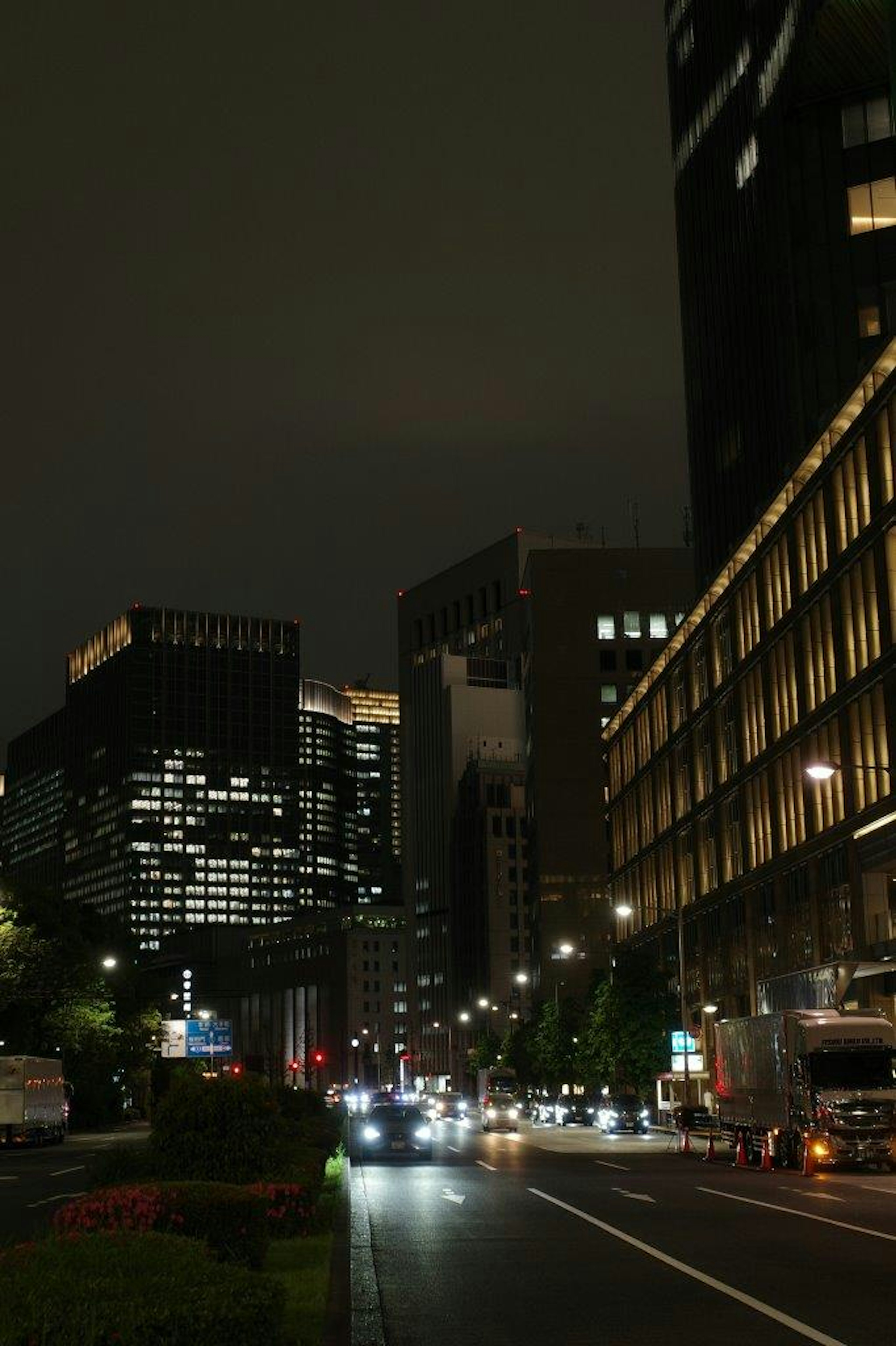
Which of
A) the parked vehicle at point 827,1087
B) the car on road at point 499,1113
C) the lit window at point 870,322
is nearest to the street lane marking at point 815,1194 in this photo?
the parked vehicle at point 827,1087

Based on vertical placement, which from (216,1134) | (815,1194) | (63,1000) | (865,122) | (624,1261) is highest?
(865,122)

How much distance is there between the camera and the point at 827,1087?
41.0 m

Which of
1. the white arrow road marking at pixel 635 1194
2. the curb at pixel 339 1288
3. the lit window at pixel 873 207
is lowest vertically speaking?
the white arrow road marking at pixel 635 1194

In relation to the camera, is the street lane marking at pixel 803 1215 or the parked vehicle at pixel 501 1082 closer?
the street lane marking at pixel 803 1215

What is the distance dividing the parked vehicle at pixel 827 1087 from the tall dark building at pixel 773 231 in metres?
29.9

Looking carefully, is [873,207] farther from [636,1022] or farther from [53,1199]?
[53,1199]

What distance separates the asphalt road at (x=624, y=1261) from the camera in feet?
47.9

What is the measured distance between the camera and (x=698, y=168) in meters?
110

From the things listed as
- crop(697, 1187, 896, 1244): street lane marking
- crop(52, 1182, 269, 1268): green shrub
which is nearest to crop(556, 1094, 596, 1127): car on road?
crop(697, 1187, 896, 1244): street lane marking

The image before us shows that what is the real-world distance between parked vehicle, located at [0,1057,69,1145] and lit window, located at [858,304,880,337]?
5242 cm

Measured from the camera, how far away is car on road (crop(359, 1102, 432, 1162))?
49.6 meters

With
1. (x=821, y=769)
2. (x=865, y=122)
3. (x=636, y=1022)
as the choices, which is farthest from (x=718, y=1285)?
(x=865, y=122)

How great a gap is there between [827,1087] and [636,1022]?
4844cm

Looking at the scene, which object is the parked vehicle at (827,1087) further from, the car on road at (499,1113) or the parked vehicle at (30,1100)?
the car on road at (499,1113)
